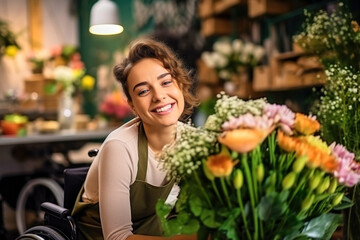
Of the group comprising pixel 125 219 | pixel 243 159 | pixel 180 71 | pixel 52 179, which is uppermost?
pixel 180 71

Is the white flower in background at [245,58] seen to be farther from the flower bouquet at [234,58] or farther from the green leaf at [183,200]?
the green leaf at [183,200]

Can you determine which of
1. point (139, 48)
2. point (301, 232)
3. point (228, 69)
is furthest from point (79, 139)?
point (301, 232)

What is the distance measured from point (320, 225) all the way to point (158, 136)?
24.5 inches

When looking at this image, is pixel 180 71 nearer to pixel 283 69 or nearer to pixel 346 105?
pixel 346 105

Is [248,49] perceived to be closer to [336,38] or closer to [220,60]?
[220,60]

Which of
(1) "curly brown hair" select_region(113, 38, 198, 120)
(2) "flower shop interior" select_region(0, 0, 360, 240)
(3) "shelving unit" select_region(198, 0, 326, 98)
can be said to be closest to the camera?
(1) "curly brown hair" select_region(113, 38, 198, 120)

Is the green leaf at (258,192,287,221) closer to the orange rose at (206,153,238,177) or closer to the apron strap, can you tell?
the orange rose at (206,153,238,177)

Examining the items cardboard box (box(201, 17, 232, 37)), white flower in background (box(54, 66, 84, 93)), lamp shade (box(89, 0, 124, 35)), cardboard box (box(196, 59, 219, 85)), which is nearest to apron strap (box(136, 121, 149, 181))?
lamp shade (box(89, 0, 124, 35))

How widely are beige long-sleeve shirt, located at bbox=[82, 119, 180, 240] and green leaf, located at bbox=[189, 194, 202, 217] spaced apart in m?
0.35

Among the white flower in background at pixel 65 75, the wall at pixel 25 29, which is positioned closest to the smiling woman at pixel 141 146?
the white flower in background at pixel 65 75

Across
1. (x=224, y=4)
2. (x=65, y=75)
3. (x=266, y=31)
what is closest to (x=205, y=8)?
(x=224, y=4)

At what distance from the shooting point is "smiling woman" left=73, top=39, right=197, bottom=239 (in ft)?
4.74

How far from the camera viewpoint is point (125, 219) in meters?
1.43

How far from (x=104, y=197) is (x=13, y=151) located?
12.0 feet
